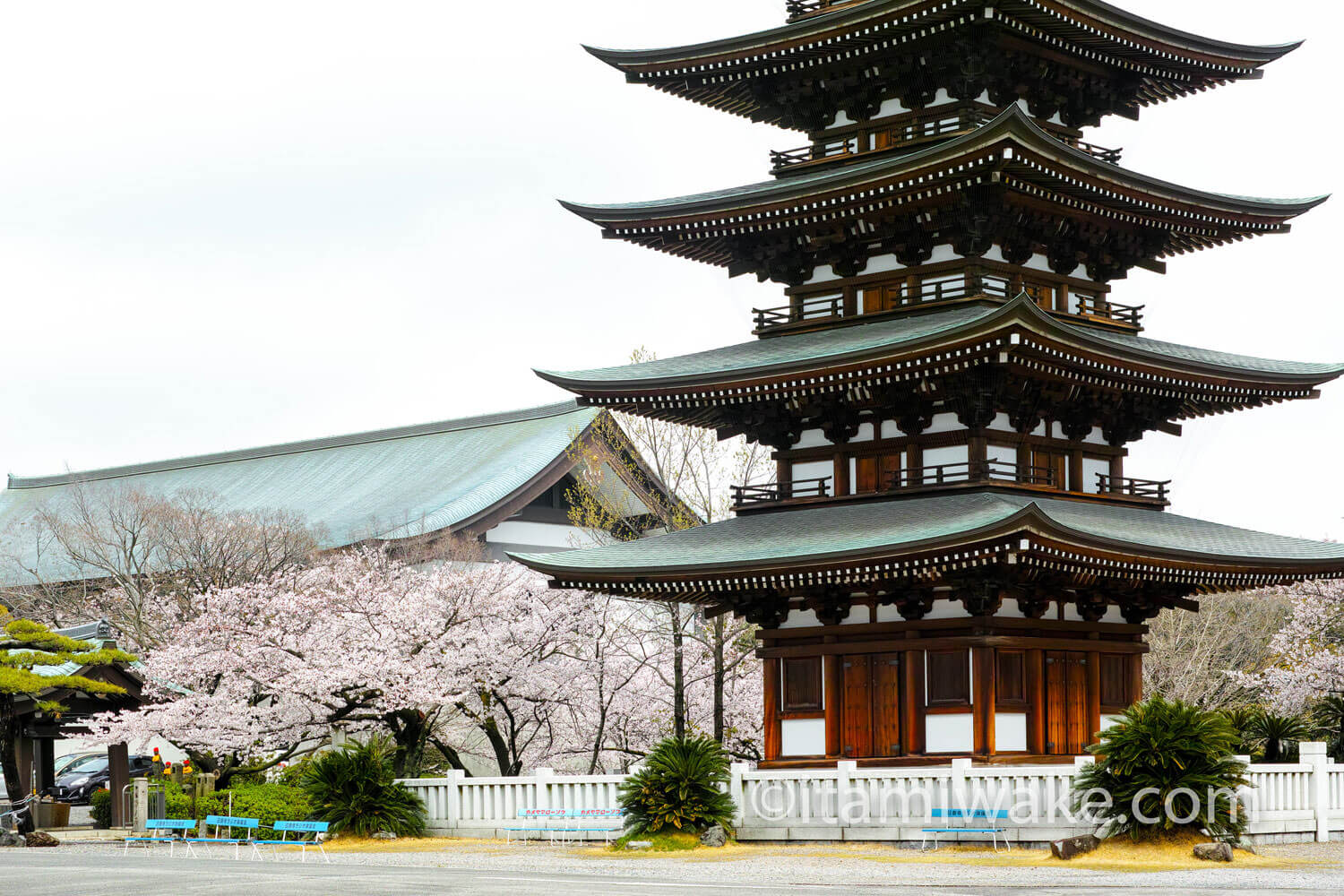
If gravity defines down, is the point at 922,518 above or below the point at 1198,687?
above

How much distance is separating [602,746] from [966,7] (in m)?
23.6

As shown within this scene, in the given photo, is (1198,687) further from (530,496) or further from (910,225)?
(910,225)

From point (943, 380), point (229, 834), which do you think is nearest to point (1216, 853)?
point (943, 380)

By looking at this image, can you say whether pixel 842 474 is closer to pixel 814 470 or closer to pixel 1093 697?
pixel 814 470

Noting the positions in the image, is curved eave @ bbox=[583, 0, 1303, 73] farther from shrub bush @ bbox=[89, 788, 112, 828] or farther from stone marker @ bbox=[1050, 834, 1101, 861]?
shrub bush @ bbox=[89, 788, 112, 828]

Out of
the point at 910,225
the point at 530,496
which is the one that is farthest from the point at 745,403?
the point at 530,496

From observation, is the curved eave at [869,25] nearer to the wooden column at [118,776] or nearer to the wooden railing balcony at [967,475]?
the wooden railing balcony at [967,475]

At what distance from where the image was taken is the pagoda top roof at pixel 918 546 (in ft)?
96.2

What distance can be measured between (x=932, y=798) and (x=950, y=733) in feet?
7.20

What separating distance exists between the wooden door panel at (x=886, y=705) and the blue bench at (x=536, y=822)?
6386 mm

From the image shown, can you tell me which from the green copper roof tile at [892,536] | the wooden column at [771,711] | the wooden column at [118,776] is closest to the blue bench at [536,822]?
the wooden column at [771,711]

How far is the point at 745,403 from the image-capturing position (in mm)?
35062

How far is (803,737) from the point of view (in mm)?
33688

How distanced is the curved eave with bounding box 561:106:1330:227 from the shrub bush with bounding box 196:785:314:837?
13.9 meters
